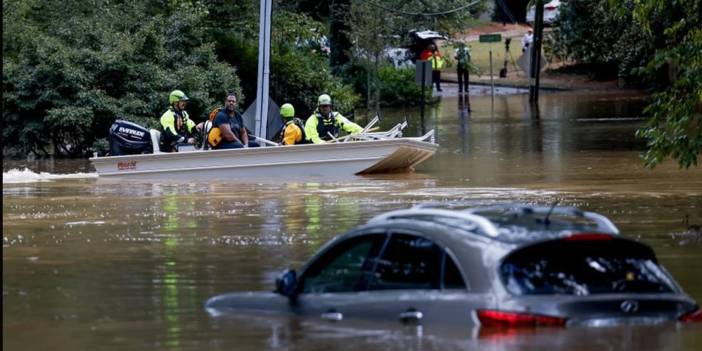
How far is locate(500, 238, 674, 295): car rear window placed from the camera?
27.1 feet

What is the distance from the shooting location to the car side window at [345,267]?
9.06 m

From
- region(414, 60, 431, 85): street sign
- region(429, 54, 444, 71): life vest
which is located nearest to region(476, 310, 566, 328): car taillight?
region(414, 60, 431, 85): street sign

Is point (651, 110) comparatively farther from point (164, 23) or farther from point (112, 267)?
point (164, 23)

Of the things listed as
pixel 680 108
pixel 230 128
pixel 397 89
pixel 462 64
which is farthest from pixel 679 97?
pixel 462 64

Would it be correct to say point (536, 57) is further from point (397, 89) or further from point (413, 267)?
point (413, 267)

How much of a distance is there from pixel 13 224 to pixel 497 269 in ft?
38.1

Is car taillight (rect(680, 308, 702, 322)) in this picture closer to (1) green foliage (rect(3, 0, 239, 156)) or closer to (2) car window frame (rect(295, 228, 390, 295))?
(2) car window frame (rect(295, 228, 390, 295))

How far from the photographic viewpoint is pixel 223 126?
26.3m

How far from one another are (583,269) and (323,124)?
61.6 ft

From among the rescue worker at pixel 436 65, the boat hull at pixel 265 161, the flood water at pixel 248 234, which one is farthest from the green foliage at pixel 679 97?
the rescue worker at pixel 436 65

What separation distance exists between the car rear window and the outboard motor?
18.8m

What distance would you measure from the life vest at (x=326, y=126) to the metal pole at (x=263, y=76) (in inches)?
76.6

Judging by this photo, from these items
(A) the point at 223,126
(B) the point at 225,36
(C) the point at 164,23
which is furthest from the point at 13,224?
(B) the point at 225,36

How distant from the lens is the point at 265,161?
26.1 metres
